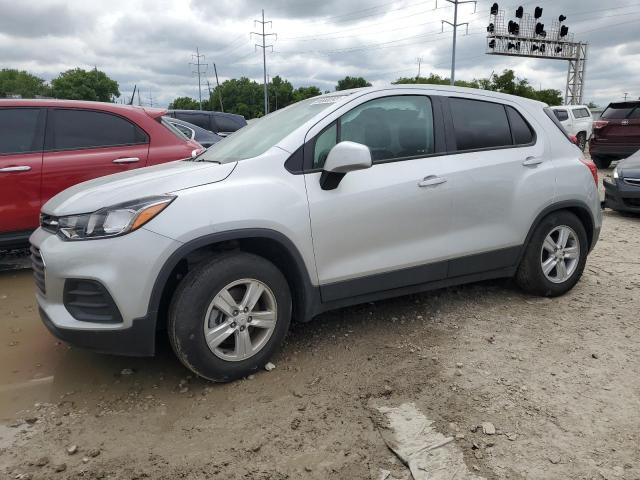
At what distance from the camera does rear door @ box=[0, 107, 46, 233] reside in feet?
16.0

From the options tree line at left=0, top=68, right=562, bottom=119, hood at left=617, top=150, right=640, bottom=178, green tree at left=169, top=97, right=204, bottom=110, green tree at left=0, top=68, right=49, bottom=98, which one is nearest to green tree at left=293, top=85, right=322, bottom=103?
tree line at left=0, top=68, right=562, bottom=119

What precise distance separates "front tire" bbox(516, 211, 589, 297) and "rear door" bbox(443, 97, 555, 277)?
0.61 ft

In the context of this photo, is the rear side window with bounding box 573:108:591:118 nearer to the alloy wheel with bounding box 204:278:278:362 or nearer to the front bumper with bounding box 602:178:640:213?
the front bumper with bounding box 602:178:640:213

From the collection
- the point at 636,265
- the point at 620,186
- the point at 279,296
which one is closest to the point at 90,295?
the point at 279,296

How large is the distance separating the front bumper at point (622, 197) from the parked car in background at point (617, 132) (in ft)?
16.8

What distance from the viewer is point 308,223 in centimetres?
310

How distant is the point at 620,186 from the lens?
8312 mm

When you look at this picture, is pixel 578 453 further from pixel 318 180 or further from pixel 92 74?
pixel 92 74

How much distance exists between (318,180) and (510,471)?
182 centimetres

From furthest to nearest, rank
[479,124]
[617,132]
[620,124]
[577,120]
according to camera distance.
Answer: [577,120] < [617,132] < [620,124] < [479,124]

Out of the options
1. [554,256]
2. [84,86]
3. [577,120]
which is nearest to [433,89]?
[554,256]

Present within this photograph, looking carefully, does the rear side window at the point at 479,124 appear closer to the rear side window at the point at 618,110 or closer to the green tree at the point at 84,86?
the rear side window at the point at 618,110

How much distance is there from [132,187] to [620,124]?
13357mm

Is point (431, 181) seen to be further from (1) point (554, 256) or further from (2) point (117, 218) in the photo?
(2) point (117, 218)
